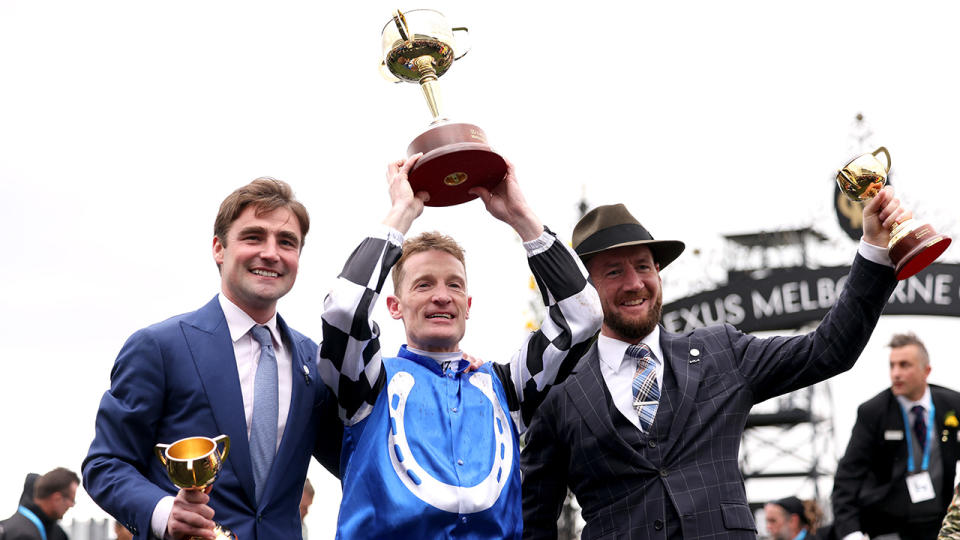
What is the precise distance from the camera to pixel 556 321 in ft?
14.2

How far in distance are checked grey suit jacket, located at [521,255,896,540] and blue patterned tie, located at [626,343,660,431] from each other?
0.14 ft

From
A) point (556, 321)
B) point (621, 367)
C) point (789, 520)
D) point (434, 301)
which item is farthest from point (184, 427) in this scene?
point (789, 520)

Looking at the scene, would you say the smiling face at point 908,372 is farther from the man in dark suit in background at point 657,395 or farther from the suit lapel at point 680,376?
the suit lapel at point 680,376

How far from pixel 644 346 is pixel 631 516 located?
0.74 meters

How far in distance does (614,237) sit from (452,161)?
106 cm

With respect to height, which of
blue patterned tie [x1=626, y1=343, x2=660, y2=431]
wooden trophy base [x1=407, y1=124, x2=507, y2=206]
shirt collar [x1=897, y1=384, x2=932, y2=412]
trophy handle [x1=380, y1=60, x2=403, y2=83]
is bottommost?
shirt collar [x1=897, y1=384, x2=932, y2=412]

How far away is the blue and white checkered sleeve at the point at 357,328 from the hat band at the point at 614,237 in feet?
3.89

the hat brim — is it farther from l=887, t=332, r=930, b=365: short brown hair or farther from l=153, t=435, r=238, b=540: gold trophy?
l=887, t=332, r=930, b=365: short brown hair

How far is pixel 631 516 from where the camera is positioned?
176 inches

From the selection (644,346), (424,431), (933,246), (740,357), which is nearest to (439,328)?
(424,431)

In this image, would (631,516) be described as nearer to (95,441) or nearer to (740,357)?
(740,357)

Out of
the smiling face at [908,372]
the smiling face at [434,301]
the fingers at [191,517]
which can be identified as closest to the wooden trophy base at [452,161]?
the smiling face at [434,301]

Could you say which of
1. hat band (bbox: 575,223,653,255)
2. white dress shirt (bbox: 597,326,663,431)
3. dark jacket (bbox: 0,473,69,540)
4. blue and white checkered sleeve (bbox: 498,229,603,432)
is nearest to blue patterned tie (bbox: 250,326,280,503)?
blue and white checkered sleeve (bbox: 498,229,603,432)

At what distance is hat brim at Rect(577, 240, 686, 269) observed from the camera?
482 centimetres
